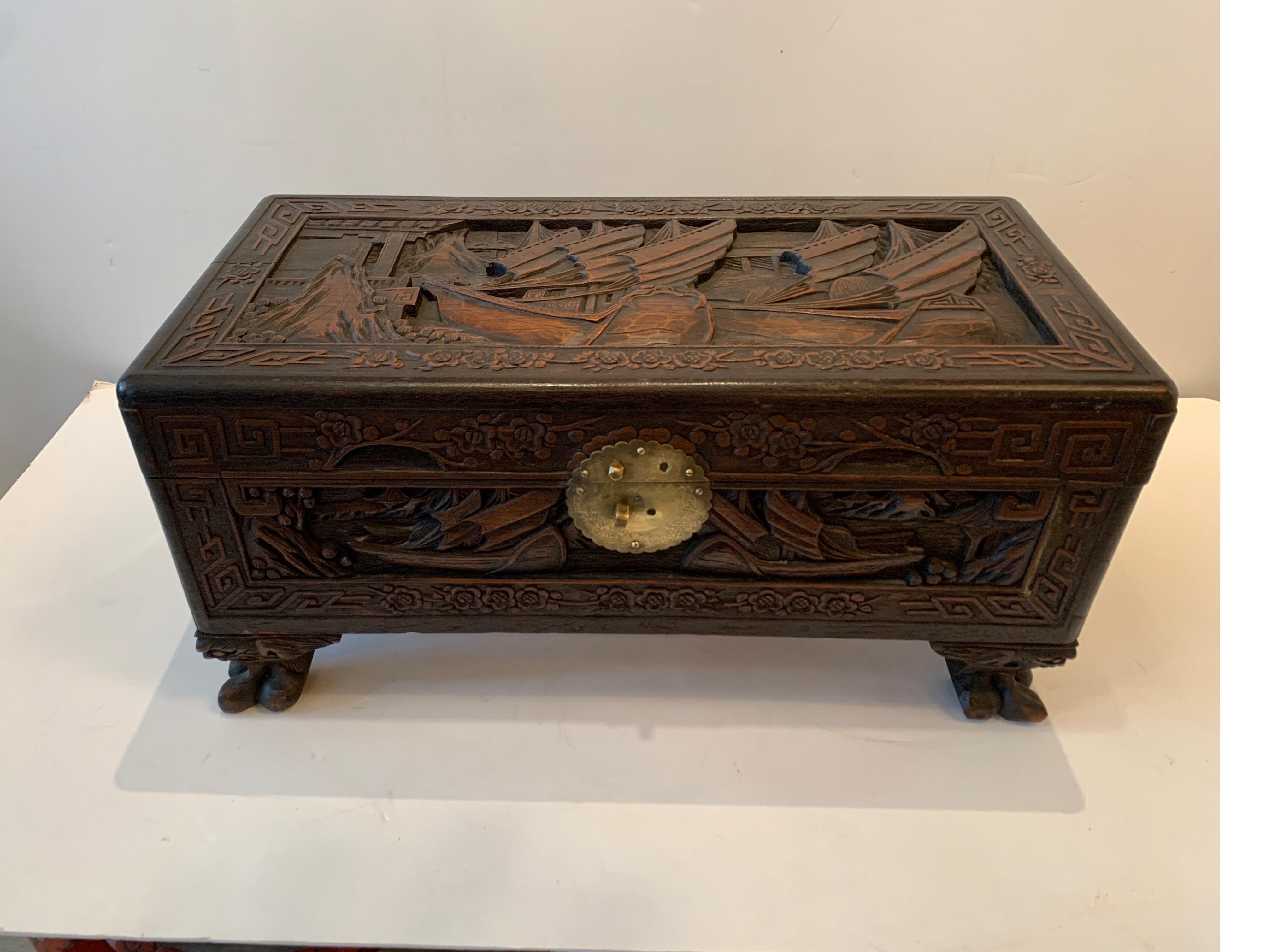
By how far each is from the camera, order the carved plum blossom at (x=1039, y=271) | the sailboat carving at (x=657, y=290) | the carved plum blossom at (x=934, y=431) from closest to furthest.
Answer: the carved plum blossom at (x=934, y=431), the sailboat carving at (x=657, y=290), the carved plum blossom at (x=1039, y=271)

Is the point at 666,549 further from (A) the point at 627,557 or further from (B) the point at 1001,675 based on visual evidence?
(B) the point at 1001,675

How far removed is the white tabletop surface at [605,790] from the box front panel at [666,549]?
7.2 inches

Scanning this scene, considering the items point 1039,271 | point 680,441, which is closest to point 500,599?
point 680,441

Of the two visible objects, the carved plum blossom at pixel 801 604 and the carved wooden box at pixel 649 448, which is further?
the carved plum blossom at pixel 801 604

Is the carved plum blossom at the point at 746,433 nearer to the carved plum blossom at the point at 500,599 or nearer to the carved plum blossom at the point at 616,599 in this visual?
the carved plum blossom at the point at 616,599

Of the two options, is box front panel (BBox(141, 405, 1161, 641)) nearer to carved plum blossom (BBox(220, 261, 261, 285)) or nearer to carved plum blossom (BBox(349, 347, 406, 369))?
carved plum blossom (BBox(349, 347, 406, 369))

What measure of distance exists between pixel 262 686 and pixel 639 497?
749 millimetres

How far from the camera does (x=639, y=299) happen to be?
1.49m

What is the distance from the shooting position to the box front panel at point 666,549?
1285mm

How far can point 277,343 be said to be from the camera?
1.35m

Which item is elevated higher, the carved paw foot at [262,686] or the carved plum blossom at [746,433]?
the carved plum blossom at [746,433]

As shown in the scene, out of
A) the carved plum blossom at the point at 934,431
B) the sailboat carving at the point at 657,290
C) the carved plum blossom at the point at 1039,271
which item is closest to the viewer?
the carved plum blossom at the point at 934,431

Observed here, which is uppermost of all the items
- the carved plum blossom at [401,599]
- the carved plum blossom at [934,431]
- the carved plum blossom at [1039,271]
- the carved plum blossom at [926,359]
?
the carved plum blossom at [1039,271]

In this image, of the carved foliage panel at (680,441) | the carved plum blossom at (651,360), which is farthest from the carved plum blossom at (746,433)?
the carved plum blossom at (651,360)
